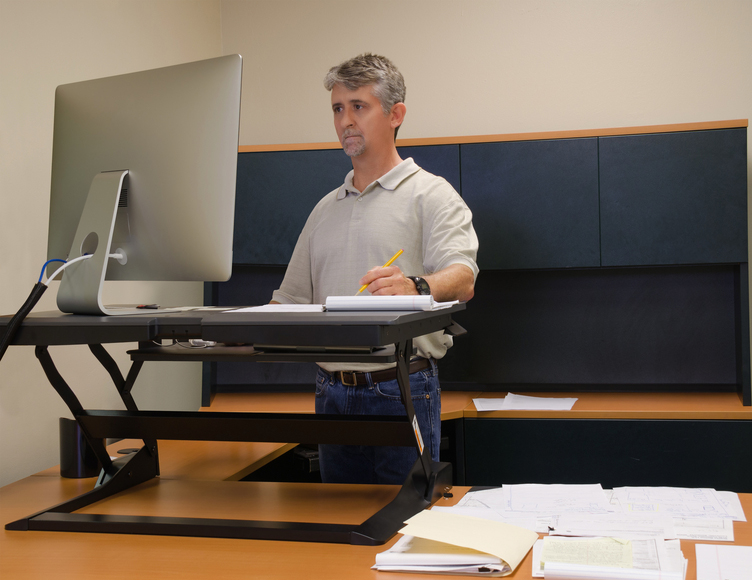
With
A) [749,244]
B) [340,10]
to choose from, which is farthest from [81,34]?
[749,244]

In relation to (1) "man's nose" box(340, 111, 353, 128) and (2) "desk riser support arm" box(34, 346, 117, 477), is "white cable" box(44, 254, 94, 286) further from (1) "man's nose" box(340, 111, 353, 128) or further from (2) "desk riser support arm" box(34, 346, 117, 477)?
(1) "man's nose" box(340, 111, 353, 128)

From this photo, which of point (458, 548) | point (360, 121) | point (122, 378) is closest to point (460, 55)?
point (360, 121)

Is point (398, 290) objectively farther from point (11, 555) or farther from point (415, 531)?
point (11, 555)

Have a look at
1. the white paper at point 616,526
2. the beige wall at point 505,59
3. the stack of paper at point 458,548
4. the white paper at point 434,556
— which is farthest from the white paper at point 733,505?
the beige wall at point 505,59

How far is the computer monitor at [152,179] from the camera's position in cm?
121

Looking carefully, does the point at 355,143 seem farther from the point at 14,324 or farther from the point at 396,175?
the point at 14,324

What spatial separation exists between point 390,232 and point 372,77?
0.43 m

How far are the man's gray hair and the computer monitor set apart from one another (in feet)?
2.03

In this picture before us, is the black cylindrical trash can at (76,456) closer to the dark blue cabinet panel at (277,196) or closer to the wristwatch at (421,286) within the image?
the wristwatch at (421,286)

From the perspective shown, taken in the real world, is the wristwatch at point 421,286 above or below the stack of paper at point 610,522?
above

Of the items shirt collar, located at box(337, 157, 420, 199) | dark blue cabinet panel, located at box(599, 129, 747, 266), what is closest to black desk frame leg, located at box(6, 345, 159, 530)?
shirt collar, located at box(337, 157, 420, 199)

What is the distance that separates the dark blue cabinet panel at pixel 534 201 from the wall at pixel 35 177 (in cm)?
137

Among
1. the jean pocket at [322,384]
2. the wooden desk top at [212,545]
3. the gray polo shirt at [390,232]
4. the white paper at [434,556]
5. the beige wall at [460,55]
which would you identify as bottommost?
the wooden desk top at [212,545]

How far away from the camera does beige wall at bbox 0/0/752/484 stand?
269 cm
